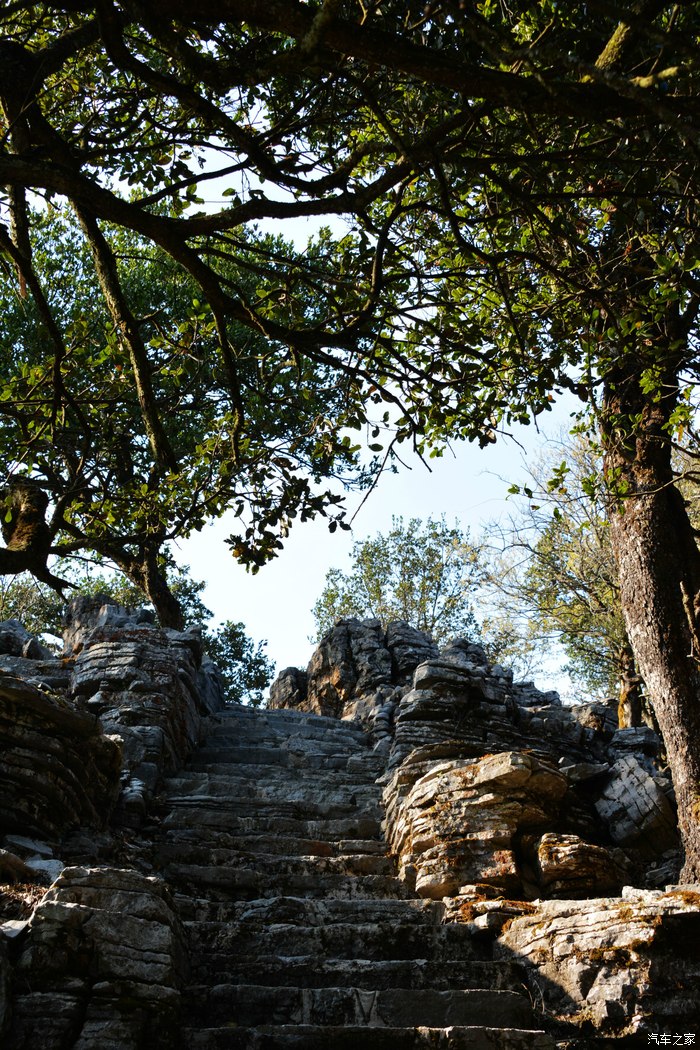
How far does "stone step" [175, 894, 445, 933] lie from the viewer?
754cm

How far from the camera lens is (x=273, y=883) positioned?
853 cm

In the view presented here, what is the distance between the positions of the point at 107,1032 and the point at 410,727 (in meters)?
8.04

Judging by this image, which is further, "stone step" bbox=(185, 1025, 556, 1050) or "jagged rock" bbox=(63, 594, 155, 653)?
"jagged rock" bbox=(63, 594, 155, 653)

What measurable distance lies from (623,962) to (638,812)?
14.5 ft

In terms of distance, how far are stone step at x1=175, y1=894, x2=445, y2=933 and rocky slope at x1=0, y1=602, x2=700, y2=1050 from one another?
21 mm

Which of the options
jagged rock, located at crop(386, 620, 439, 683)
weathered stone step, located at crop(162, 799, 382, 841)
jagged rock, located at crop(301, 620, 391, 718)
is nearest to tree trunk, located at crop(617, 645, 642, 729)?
jagged rock, located at crop(386, 620, 439, 683)

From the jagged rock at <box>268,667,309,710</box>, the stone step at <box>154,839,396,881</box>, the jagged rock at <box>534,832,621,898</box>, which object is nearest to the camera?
the jagged rock at <box>534,832,621,898</box>

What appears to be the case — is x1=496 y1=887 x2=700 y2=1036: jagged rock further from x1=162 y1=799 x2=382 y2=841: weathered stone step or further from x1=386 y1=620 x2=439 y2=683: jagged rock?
x1=386 y1=620 x2=439 y2=683: jagged rock

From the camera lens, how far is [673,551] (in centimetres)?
910

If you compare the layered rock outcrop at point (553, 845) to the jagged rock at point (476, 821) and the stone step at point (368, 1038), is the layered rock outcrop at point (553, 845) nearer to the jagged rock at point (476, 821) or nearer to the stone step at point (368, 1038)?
the jagged rock at point (476, 821)

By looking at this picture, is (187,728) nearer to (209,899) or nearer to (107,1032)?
(209,899)

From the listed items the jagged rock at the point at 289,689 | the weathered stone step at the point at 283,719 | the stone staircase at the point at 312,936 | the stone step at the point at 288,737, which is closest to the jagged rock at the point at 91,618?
the weathered stone step at the point at 283,719

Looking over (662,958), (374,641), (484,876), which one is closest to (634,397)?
(484,876)

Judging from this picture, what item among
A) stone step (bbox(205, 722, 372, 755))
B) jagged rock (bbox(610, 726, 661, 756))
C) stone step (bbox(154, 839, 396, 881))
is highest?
stone step (bbox(205, 722, 372, 755))
